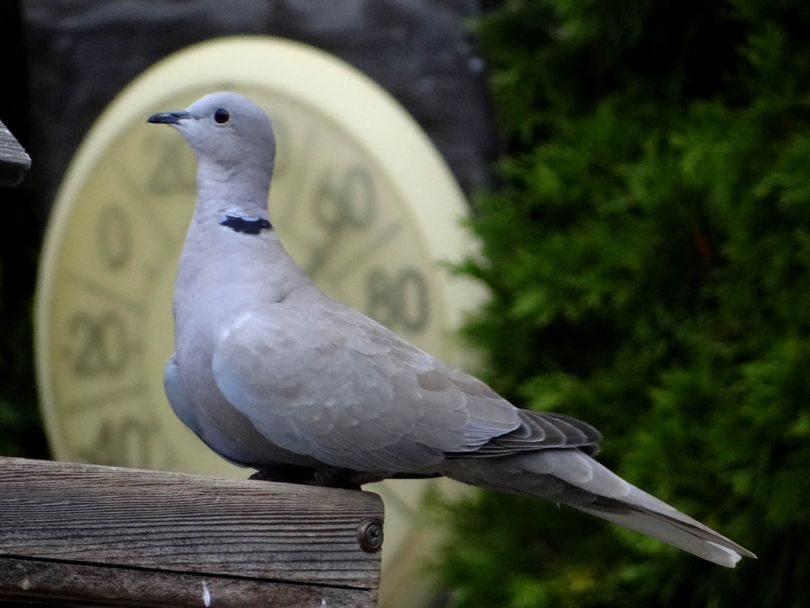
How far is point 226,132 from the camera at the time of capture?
1.25m

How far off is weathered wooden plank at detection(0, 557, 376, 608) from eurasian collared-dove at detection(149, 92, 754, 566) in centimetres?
14

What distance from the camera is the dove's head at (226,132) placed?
125 centimetres

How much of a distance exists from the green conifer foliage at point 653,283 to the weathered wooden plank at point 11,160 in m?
1.15

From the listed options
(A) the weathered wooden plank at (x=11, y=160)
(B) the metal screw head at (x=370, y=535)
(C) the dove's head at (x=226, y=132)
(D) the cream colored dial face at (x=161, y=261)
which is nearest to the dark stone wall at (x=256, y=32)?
(D) the cream colored dial face at (x=161, y=261)

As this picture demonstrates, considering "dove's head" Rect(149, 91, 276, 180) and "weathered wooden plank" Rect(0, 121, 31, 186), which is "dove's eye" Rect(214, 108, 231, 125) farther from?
"weathered wooden plank" Rect(0, 121, 31, 186)

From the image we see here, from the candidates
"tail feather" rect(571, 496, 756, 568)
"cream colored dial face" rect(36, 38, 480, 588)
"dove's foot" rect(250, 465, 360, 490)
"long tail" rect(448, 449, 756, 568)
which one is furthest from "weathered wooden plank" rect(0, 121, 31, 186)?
"cream colored dial face" rect(36, 38, 480, 588)

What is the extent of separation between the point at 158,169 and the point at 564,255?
861 mm

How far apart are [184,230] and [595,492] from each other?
1.49 meters

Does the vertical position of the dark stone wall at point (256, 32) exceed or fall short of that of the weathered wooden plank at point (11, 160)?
it exceeds it

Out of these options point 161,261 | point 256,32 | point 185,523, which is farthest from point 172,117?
point 256,32

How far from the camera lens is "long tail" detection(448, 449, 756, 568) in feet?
3.83

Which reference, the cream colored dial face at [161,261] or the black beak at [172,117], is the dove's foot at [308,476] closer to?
the black beak at [172,117]

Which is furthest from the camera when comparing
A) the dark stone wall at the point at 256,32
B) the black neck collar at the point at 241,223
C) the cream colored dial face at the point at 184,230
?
the dark stone wall at the point at 256,32

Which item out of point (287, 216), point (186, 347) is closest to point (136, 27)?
point (287, 216)
